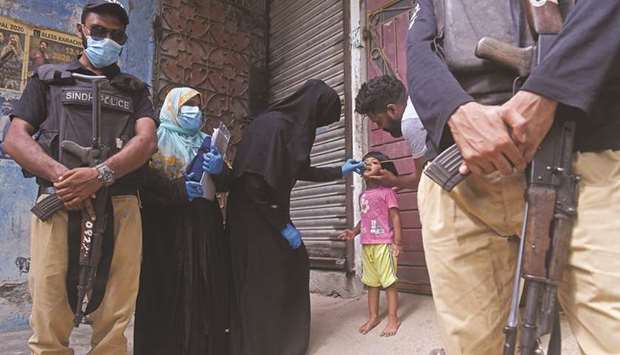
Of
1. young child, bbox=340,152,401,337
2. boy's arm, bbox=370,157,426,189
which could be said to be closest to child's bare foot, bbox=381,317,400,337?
young child, bbox=340,152,401,337

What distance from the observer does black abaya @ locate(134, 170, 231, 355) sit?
288cm

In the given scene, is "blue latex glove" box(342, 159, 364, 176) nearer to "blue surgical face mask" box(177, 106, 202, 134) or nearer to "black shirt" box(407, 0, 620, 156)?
"blue surgical face mask" box(177, 106, 202, 134)

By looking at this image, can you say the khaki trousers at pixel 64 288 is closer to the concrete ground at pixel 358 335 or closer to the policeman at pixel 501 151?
the concrete ground at pixel 358 335

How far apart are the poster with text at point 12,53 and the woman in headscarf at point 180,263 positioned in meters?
1.85

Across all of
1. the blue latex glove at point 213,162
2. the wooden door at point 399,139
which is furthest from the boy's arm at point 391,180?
the blue latex glove at point 213,162

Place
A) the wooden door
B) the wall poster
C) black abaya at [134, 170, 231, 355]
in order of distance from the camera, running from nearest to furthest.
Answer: black abaya at [134, 170, 231, 355] → the wooden door → the wall poster

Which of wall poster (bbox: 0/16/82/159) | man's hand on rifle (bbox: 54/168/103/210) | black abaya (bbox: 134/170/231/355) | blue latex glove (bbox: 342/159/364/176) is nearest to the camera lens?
man's hand on rifle (bbox: 54/168/103/210)

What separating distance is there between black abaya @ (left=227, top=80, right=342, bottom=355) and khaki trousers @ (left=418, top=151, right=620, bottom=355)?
1.89 m

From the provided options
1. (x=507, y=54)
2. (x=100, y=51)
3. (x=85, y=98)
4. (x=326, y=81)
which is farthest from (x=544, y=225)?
(x=326, y=81)

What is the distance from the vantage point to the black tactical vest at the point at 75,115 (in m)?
2.29

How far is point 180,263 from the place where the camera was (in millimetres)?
2926

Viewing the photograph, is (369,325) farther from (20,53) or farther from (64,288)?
(20,53)

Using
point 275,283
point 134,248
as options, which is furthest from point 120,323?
point 275,283

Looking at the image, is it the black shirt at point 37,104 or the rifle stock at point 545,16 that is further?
the black shirt at point 37,104
